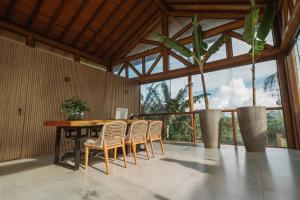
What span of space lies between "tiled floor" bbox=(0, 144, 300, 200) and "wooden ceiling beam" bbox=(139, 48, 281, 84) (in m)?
2.93

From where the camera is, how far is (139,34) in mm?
7582

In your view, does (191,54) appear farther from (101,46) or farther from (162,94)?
(101,46)

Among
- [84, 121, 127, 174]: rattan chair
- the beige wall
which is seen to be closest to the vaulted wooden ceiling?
the beige wall

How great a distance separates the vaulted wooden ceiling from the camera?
204 inches

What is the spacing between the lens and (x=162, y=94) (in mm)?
6727

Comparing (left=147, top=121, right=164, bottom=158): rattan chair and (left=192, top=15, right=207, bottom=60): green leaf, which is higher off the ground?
(left=192, top=15, right=207, bottom=60): green leaf

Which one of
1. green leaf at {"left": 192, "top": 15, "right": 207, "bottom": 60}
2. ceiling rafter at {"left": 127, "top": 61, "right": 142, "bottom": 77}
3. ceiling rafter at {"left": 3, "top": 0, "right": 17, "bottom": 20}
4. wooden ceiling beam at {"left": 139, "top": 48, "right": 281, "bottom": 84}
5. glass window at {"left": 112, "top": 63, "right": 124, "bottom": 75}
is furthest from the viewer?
glass window at {"left": 112, "top": 63, "right": 124, "bottom": 75}

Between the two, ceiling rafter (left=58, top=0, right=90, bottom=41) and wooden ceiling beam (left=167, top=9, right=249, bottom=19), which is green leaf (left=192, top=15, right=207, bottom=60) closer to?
wooden ceiling beam (left=167, top=9, right=249, bottom=19)

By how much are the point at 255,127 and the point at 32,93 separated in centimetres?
519

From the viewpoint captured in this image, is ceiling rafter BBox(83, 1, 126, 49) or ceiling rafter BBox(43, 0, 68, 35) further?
ceiling rafter BBox(83, 1, 126, 49)

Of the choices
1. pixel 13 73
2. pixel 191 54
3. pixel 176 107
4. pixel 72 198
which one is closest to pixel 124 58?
pixel 176 107

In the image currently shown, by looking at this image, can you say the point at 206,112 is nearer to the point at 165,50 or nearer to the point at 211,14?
Result: the point at 165,50

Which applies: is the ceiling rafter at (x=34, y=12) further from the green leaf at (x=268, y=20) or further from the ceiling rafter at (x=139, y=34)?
the green leaf at (x=268, y=20)

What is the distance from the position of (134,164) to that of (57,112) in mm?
2778
